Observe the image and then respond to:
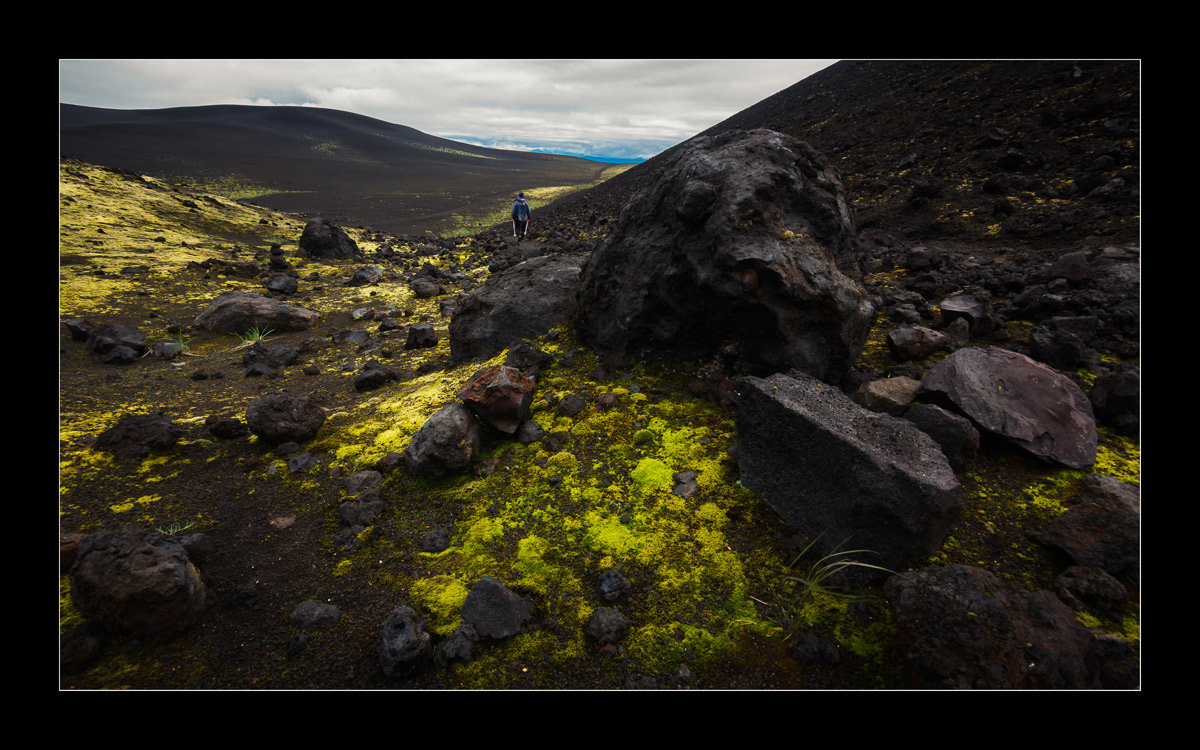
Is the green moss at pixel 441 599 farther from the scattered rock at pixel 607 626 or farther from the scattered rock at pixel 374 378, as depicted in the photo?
the scattered rock at pixel 374 378

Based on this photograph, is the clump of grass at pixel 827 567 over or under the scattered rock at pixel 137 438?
under

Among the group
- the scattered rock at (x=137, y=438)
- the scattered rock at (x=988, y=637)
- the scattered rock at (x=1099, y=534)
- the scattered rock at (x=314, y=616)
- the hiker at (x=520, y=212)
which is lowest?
the scattered rock at (x=314, y=616)

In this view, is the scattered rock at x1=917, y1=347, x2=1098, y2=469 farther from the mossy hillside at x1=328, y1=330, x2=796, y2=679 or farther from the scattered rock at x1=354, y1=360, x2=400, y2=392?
the scattered rock at x1=354, y1=360, x2=400, y2=392

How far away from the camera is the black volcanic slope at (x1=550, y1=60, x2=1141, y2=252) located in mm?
6699

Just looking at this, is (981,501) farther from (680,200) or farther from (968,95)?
(968,95)

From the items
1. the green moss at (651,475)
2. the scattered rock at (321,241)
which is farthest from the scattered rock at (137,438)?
the scattered rock at (321,241)

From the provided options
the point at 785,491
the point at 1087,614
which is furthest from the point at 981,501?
the point at 785,491

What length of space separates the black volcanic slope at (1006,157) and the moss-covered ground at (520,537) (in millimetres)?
5507

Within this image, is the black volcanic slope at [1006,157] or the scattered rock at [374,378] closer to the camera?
the scattered rock at [374,378]

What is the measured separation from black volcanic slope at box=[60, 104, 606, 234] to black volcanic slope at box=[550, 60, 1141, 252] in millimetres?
22511

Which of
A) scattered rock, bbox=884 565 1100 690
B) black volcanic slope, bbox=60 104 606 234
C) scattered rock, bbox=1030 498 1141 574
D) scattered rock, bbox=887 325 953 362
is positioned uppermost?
black volcanic slope, bbox=60 104 606 234

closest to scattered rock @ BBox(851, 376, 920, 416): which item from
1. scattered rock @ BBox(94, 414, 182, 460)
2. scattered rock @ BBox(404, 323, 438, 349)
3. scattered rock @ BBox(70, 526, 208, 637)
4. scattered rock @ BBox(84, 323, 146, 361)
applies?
scattered rock @ BBox(70, 526, 208, 637)

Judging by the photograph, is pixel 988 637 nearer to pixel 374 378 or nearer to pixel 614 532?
pixel 614 532

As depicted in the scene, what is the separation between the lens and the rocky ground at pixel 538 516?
2334mm
